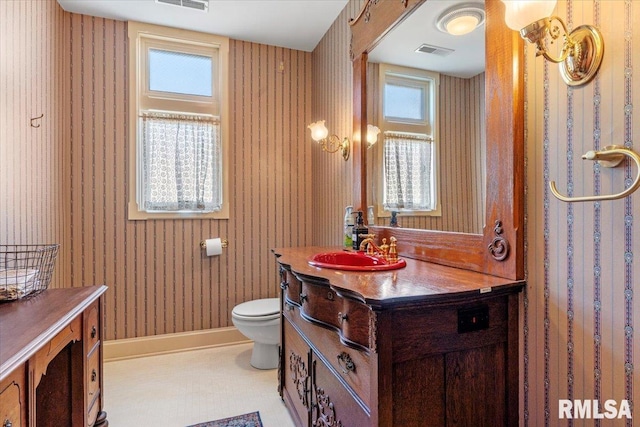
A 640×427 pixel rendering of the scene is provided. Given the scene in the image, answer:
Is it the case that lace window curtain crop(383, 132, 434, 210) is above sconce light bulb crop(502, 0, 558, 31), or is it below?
below

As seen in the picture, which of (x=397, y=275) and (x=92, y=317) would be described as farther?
(x=92, y=317)

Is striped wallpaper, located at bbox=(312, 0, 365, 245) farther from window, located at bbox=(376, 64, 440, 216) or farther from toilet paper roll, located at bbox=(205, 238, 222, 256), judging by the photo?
toilet paper roll, located at bbox=(205, 238, 222, 256)

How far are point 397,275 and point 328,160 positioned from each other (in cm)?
172

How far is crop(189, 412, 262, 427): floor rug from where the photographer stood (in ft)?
6.10

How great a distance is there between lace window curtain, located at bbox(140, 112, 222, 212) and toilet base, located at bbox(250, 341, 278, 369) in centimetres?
124

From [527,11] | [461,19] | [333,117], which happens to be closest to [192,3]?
[333,117]

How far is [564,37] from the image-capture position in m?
0.98

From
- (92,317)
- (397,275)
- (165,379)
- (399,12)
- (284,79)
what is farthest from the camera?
(284,79)

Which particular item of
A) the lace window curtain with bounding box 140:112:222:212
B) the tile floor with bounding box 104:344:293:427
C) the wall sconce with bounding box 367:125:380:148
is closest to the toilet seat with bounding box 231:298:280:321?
the tile floor with bounding box 104:344:293:427

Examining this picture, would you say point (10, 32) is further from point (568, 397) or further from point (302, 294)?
point (568, 397)

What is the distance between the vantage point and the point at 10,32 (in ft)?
5.87

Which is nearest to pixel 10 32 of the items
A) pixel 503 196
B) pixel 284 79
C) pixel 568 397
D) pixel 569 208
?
pixel 284 79

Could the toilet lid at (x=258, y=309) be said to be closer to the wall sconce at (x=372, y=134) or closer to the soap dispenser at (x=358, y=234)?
the soap dispenser at (x=358, y=234)

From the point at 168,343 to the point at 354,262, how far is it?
6.81ft
